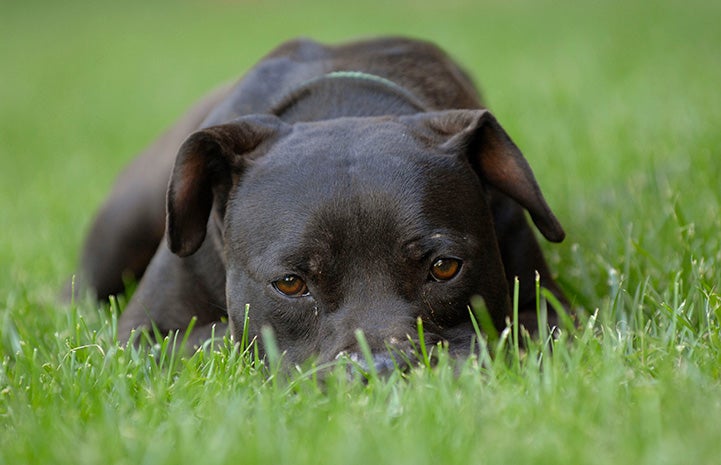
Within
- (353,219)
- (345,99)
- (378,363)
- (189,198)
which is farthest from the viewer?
(345,99)

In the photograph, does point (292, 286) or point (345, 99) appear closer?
point (292, 286)

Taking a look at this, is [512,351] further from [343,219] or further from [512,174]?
[512,174]

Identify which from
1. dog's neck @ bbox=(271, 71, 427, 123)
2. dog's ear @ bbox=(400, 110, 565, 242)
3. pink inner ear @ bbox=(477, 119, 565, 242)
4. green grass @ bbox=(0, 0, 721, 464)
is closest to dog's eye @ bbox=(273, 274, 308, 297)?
green grass @ bbox=(0, 0, 721, 464)

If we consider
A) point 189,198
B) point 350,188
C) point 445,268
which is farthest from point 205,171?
point 445,268

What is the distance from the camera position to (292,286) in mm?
2988

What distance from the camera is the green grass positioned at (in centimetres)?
214

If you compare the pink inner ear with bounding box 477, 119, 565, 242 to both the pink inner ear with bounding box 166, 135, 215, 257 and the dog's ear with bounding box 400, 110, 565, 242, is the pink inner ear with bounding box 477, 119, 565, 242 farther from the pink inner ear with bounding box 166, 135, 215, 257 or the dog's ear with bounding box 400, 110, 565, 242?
the pink inner ear with bounding box 166, 135, 215, 257

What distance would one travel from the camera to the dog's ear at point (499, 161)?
3182 millimetres

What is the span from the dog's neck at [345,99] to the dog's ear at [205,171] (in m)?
0.28

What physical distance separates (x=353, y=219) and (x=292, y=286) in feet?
0.88

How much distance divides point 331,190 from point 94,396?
89 centimetres

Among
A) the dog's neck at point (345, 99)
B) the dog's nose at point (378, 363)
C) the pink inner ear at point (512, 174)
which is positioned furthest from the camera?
the dog's neck at point (345, 99)

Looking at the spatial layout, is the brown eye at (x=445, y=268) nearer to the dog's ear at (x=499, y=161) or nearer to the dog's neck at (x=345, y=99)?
the dog's ear at (x=499, y=161)

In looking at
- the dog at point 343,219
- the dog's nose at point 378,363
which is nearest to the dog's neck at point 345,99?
the dog at point 343,219
